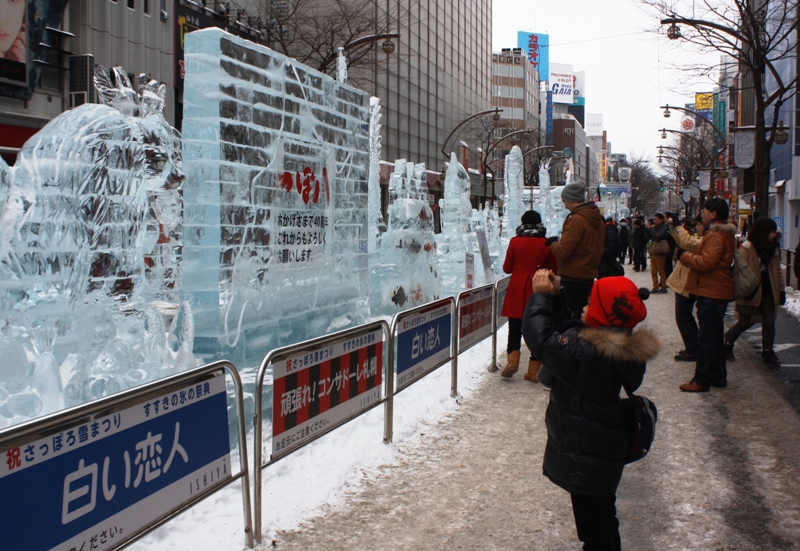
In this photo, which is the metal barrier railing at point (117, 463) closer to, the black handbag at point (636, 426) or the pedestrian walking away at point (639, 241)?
the black handbag at point (636, 426)

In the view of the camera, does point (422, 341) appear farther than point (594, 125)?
No

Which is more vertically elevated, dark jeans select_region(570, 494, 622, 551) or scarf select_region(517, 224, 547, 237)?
scarf select_region(517, 224, 547, 237)

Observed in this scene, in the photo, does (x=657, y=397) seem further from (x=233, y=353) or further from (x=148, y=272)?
(x=148, y=272)

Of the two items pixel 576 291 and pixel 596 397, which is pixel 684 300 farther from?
pixel 596 397

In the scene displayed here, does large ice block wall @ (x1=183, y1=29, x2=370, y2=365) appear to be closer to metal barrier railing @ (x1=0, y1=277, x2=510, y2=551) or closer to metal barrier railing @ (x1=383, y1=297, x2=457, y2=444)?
metal barrier railing @ (x1=383, y1=297, x2=457, y2=444)

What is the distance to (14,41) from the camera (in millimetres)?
20328

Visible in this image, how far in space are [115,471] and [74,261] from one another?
2465mm

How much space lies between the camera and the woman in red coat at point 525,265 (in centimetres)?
818

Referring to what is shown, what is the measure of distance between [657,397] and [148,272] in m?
4.98

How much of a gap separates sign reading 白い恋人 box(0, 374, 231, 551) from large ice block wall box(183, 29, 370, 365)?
248 centimetres

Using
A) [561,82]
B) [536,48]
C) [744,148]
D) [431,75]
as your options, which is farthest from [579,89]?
[744,148]

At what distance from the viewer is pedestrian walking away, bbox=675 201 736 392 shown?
24.2ft

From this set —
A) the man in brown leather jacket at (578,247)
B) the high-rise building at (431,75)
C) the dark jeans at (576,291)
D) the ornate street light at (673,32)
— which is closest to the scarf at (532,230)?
the man in brown leather jacket at (578,247)

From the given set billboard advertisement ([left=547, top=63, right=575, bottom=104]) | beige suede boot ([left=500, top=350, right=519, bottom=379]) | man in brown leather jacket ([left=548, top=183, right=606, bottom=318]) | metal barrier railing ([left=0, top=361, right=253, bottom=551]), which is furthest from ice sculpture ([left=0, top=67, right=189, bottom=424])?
billboard advertisement ([left=547, top=63, right=575, bottom=104])
